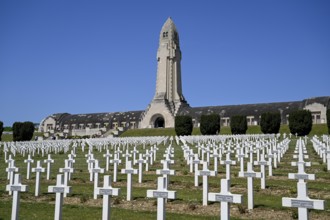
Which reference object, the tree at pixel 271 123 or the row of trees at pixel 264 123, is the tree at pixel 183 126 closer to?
the row of trees at pixel 264 123

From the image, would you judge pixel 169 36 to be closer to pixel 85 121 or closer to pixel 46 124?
pixel 85 121

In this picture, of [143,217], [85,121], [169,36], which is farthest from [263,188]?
[85,121]

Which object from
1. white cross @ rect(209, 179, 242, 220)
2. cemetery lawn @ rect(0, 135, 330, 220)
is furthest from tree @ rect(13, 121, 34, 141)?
white cross @ rect(209, 179, 242, 220)

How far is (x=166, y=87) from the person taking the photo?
6562cm

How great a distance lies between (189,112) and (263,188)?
54.4 metres

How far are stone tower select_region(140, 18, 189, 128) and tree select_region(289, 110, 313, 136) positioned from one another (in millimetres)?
27834

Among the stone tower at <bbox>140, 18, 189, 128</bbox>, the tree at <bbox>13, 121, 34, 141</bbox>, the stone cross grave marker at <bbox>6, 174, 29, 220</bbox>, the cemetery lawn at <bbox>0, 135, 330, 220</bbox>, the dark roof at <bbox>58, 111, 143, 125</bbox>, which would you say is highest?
the stone tower at <bbox>140, 18, 189, 128</bbox>

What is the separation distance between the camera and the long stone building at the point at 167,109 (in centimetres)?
5862

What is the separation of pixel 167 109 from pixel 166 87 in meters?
5.25

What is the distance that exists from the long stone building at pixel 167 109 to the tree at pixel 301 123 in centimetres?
1679

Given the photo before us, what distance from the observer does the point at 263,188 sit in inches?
382

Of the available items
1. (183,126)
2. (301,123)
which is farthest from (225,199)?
(183,126)

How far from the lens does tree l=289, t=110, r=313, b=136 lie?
3816 centimetres

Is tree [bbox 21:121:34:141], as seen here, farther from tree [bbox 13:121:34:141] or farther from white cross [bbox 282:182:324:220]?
white cross [bbox 282:182:324:220]
